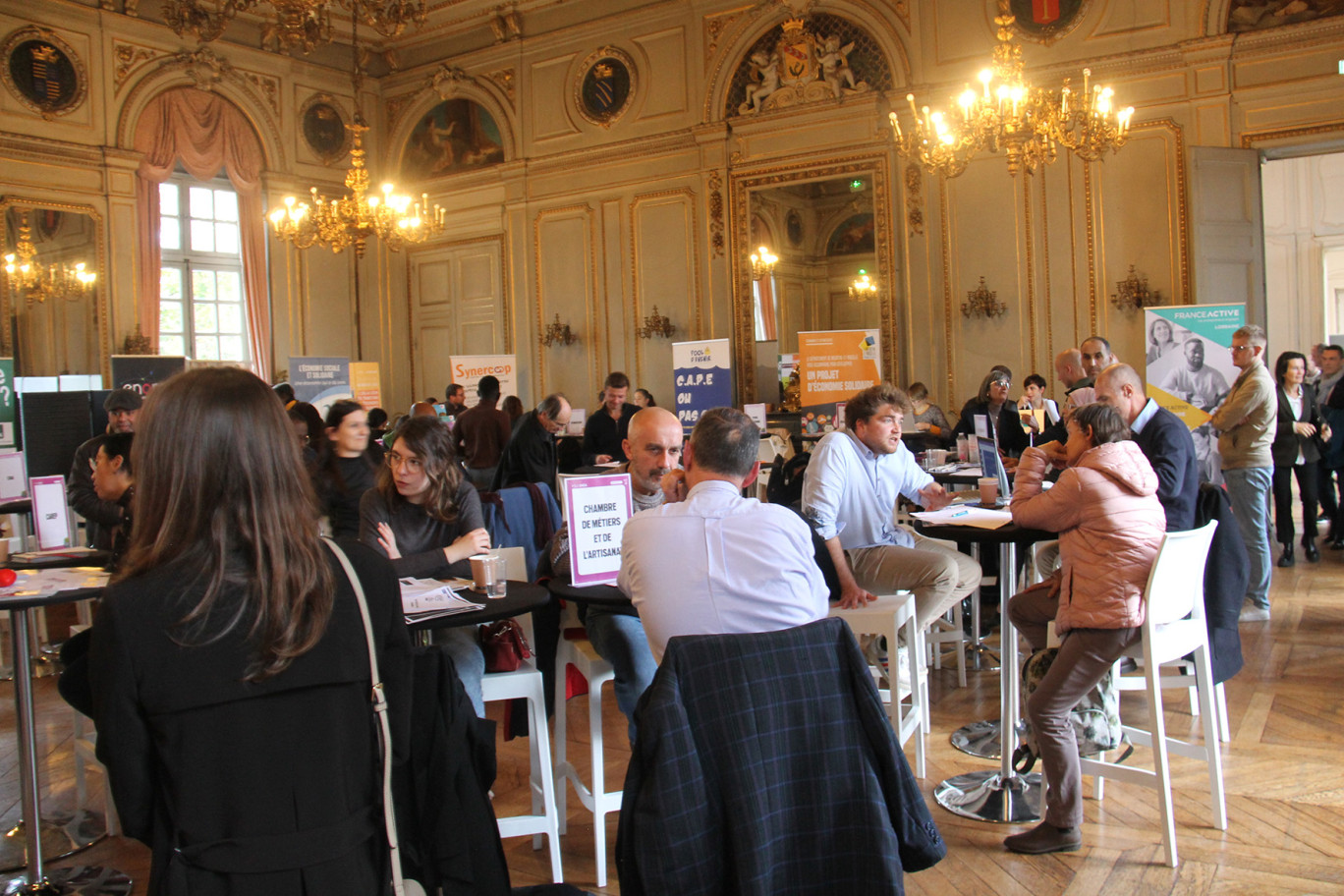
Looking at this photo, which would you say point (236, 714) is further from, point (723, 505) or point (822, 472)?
point (822, 472)

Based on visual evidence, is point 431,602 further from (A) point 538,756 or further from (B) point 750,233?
(B) point 750,233

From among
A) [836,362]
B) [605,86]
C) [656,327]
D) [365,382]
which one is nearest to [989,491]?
[836,362]

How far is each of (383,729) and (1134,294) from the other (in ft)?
28.7

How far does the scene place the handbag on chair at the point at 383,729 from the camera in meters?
1.58

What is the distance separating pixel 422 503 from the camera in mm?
3699

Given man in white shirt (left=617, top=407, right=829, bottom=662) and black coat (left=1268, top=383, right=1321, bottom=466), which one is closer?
man in white shirt (left=617, top=407, right=829, bottom=662)

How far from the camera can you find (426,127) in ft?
42.7

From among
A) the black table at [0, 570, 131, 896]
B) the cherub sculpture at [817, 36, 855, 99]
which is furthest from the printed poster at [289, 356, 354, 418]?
the black table at [0, 570, 131, 896]

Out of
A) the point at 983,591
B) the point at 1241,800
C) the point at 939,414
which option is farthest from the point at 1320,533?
the point at 1241,800

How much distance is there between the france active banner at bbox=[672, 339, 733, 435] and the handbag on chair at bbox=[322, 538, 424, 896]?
8.59 metres

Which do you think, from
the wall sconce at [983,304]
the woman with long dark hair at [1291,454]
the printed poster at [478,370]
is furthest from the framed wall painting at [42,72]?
the woman with long dark hair at [1291,454]

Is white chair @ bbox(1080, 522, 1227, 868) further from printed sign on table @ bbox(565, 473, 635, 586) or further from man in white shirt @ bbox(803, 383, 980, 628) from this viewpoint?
printed sign on table @ bbox(565, 473, 635, 586)

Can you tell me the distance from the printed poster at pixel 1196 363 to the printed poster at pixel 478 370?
6.74m

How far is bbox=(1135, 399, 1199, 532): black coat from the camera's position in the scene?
4023mm
